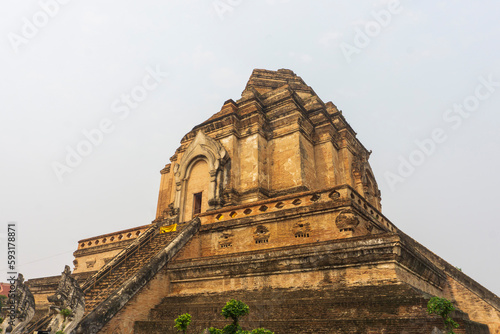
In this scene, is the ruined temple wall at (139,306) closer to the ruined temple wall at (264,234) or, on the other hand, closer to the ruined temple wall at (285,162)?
the ruined temple wall at (264,234)

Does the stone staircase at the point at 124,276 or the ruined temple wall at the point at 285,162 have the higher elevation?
the ruined temple wall at the point at 285,162

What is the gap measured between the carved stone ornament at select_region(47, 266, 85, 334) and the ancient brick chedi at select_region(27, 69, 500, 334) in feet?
0.97

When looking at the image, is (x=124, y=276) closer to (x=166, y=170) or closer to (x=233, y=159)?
(x=233, y=159)

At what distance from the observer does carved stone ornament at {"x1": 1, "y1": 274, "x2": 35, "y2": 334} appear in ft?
28.2

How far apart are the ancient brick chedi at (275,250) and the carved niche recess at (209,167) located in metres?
0.06

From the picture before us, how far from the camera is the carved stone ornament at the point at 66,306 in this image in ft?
26.1

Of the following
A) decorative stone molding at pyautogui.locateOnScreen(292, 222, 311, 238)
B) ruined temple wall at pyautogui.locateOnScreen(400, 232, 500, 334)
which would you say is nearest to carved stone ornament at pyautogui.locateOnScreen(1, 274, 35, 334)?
decorative stone molding at pyautogui.locateOnScreen(292, 222, 311, 238)

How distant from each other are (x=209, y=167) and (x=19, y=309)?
10.8m

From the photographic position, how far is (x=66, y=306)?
8055mm

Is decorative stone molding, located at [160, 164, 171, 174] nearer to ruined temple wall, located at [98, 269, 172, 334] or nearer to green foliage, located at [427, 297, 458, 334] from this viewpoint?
ruined temple wall, located at [98, 269, 172, 334]

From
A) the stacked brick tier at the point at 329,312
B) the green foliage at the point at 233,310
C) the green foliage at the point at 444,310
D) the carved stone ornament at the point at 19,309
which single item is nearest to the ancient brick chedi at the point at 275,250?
the stacked brick tier at the point at 329,312

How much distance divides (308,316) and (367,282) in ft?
5.15

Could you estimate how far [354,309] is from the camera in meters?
7.25

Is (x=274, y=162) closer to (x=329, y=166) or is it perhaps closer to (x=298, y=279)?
(x=329, y=166)
